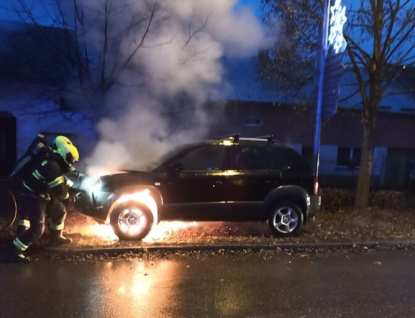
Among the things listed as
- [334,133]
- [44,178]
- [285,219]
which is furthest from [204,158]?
[334,133]

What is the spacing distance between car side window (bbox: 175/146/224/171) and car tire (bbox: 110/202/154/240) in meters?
1.03

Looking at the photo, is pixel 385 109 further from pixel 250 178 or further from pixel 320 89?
pixel 250 178

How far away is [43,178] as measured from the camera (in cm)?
522

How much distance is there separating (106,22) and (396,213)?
24.8 feet

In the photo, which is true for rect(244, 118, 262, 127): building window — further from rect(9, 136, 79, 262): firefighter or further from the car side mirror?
rect(9, 136, 79, 262): firefighter

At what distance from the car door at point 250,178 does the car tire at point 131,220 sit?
1377mm

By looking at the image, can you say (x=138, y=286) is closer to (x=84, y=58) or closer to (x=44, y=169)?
(x=44, y=169)

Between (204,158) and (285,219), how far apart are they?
1.72 metres

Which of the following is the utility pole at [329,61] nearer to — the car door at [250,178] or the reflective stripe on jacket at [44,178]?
the car door at [250,178]

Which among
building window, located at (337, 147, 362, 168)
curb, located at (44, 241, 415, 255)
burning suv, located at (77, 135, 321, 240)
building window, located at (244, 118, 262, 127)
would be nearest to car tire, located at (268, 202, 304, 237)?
burning suv, located at (77, 135, 321, 240)

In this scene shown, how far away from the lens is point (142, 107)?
8.52 meters

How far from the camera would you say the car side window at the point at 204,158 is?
653 centimetres

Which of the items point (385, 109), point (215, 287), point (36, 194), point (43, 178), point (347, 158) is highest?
point (385, 109)

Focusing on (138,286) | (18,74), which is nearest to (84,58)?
(18,74)
